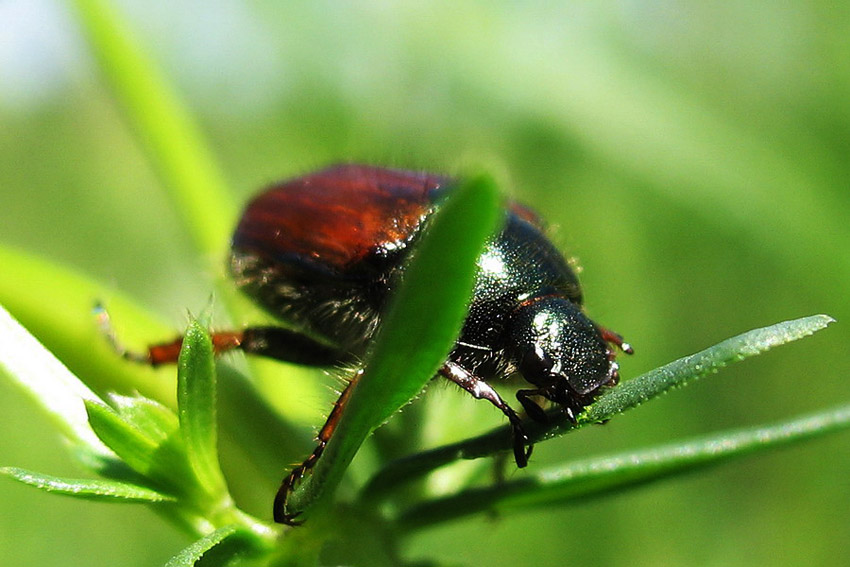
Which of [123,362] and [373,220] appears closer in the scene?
[123,362]

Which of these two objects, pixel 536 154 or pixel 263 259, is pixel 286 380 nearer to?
pixel 263 259

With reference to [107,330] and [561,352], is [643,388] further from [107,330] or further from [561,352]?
[107,330]

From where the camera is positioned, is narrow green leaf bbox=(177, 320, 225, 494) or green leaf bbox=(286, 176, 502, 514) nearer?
green leaf bbox=(286, 176, 502, 514)

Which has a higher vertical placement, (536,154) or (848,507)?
(536,154)

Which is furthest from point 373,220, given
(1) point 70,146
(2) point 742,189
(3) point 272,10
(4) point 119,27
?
(1) point 70,146

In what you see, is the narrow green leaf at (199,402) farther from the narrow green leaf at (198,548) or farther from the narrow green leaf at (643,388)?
the narrow green leaf at (643,388)

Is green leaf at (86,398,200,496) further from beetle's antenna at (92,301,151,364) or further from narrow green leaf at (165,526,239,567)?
beetle's antenna at (92,301,151,364)

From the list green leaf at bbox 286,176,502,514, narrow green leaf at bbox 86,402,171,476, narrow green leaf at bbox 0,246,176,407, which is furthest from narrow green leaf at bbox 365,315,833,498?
narrow green leaf at bbox 0,246,176,407
